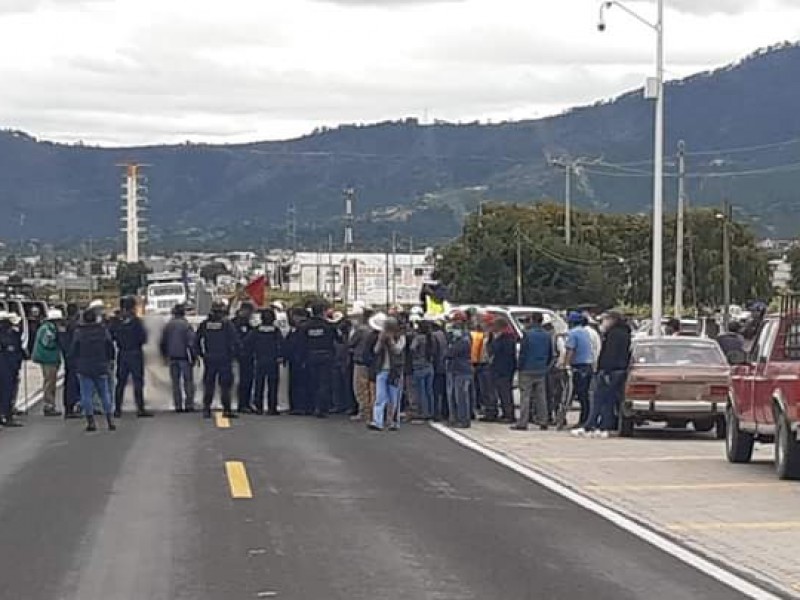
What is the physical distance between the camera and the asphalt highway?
11.6 metres

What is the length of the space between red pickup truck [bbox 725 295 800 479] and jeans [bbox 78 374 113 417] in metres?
8.91

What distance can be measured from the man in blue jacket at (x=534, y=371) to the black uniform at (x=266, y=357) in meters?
4.23

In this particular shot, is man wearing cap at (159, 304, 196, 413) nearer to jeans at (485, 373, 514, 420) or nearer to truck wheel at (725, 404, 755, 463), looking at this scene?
jeans at (485, 373, 514, 420)

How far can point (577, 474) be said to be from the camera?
63.1 ft

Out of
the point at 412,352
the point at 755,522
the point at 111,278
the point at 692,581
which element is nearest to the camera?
the point at 692,581

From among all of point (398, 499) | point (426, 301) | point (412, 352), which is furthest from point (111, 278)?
point (398, 499)

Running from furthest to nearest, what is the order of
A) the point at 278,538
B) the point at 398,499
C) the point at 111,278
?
the point at 111,278 < the point at 398,499 < the point at 278,538

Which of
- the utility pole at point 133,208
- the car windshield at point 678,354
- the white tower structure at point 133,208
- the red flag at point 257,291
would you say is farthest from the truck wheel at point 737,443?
the utility pole at point 133,208

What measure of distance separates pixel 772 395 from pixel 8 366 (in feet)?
38.0

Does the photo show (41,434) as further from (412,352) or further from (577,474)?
(577,474)

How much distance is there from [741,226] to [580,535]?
258 ft

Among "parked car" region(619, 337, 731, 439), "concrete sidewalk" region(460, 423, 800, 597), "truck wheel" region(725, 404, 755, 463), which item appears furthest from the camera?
"parked car" region(619, 337, 731, 439)

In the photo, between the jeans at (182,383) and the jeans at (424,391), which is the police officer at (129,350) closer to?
the jeans at (182,383)

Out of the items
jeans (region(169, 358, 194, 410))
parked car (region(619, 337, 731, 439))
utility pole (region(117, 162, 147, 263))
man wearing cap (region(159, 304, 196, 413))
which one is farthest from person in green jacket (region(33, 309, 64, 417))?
utility pole (region(117, 162, 147, 263))
